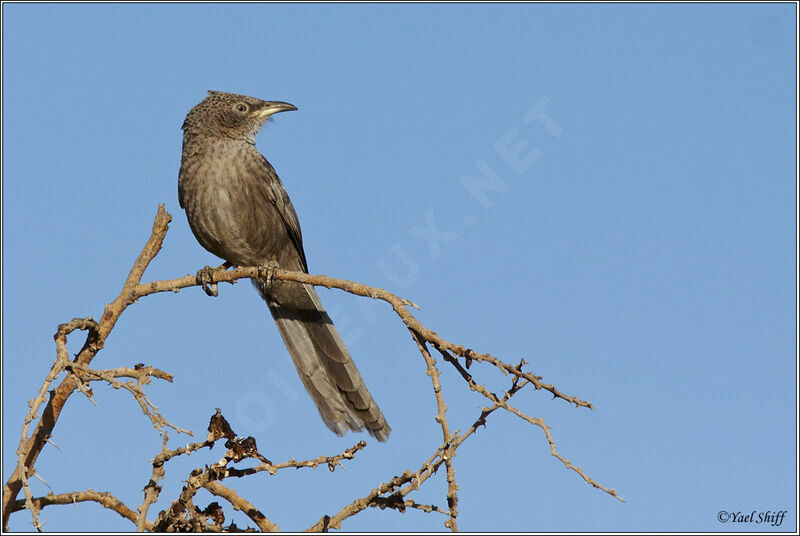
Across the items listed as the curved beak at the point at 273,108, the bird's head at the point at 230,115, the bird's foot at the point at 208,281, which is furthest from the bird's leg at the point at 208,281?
the curved beak at the point at 273,108

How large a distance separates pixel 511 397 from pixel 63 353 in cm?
230

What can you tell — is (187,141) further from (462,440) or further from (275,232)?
(462,440)

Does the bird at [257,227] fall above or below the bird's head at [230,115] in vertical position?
below

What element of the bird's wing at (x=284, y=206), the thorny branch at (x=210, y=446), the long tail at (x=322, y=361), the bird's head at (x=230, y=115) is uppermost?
the bird's head at (x=230, y=115)

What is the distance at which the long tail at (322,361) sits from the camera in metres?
6.67

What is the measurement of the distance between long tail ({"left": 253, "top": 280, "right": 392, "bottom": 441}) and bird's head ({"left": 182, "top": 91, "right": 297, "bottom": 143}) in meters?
1.49

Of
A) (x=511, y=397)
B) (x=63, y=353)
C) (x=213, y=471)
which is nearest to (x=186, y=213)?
(x=63, y=353)

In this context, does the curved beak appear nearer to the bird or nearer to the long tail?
the bird

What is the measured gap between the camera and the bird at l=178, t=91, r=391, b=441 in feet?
23.6

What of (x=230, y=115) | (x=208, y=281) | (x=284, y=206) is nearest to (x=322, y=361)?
(x=208, y=281)

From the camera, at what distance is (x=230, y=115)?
8.42 metres

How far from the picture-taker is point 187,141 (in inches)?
322

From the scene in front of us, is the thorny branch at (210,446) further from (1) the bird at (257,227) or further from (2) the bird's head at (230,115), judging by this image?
(2) the bird's head at (230,115)

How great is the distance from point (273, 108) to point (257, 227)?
150 centimetres
